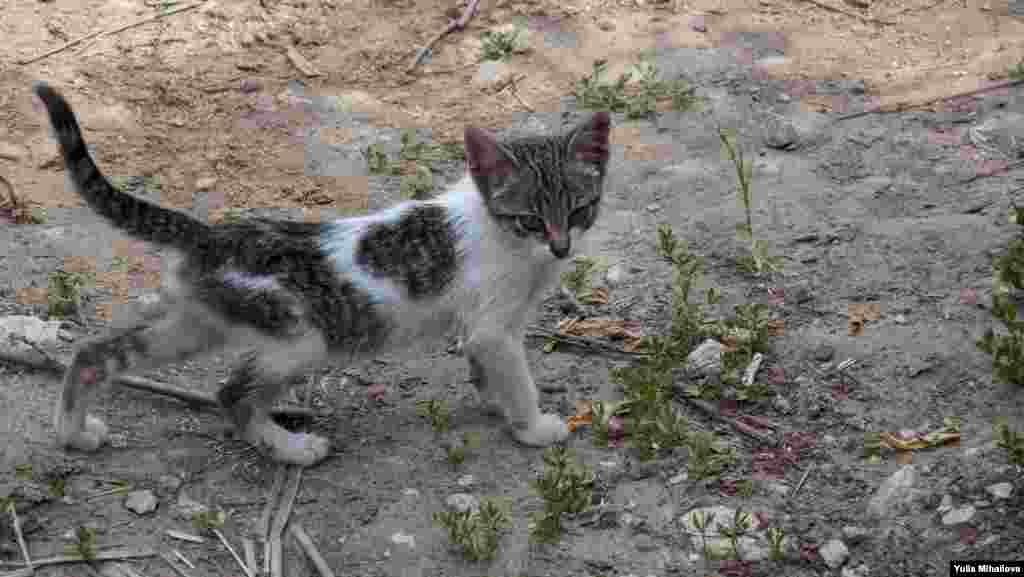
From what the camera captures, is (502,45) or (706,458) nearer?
(706,458)

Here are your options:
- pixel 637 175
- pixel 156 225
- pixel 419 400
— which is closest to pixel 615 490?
pixel 419 400

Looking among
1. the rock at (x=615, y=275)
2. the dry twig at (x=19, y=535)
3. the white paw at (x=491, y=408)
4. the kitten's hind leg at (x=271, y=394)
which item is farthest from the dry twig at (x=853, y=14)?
the dry twig at (x=19, y=535)

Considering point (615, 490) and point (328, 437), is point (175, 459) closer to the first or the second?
point (328, 437)

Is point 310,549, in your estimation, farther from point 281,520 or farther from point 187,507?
point 187,507

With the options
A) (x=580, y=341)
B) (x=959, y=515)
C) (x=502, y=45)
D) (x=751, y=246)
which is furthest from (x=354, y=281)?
(x=502, y=45)

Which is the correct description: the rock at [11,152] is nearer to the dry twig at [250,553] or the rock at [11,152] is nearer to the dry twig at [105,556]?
the dry twig at [105,556]

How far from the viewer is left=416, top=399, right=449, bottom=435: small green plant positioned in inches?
222

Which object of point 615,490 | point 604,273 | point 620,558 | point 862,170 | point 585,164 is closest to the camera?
point 620,558

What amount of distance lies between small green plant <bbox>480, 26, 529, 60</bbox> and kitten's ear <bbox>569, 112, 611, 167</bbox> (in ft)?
9.95

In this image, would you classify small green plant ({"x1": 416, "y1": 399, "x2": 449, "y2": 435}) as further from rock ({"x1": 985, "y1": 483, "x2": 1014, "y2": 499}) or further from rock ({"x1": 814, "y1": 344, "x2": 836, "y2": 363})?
rock ({"x1": 985, "y1": 483, "x2": 1014, "y2": 499})

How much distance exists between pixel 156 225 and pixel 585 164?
1.91 meters

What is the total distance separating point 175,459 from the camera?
17.6ft

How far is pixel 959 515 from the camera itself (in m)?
4.61

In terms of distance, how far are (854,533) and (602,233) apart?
2.72 metres
